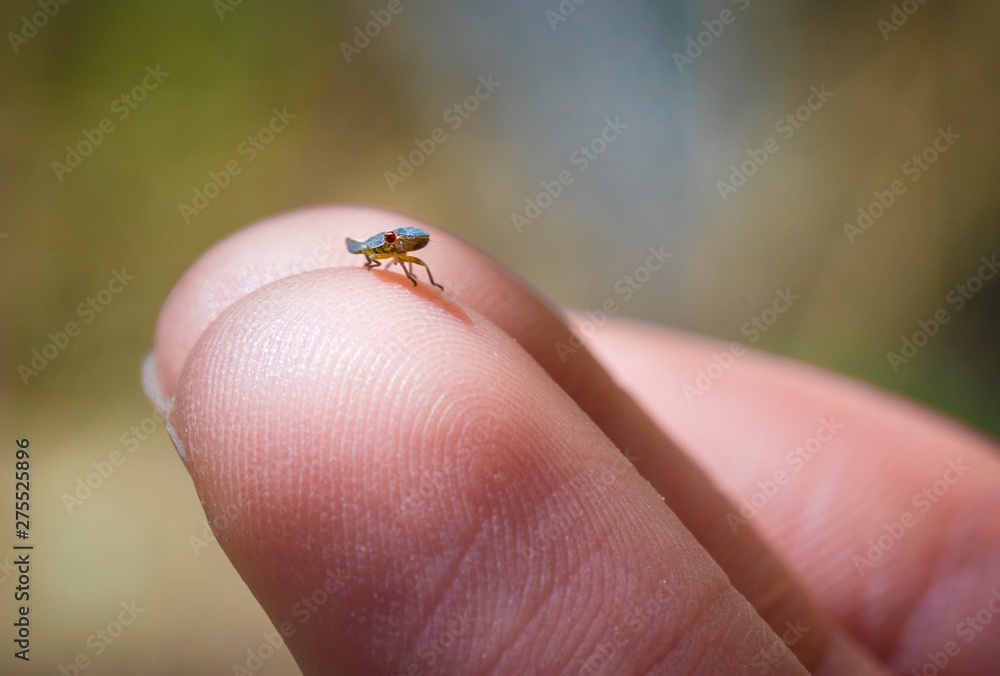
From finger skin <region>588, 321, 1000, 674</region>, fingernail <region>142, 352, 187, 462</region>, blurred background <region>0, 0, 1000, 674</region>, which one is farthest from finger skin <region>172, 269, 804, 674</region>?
blurred background <region>0, 0, 1000, 674</region>

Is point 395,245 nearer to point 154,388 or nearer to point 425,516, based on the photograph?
point 154,388

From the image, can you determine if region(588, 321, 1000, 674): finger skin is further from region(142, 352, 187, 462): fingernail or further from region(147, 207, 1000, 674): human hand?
region(142, 352, 187, 462): fingernail

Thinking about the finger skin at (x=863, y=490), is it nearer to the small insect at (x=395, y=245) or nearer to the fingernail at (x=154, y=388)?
the small insect at (x=395, y=245)

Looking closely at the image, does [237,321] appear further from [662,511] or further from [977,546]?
[977,546]

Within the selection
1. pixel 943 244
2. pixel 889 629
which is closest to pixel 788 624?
pixel 889 629

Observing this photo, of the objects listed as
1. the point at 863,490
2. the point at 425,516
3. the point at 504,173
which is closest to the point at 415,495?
the point at 425,516
